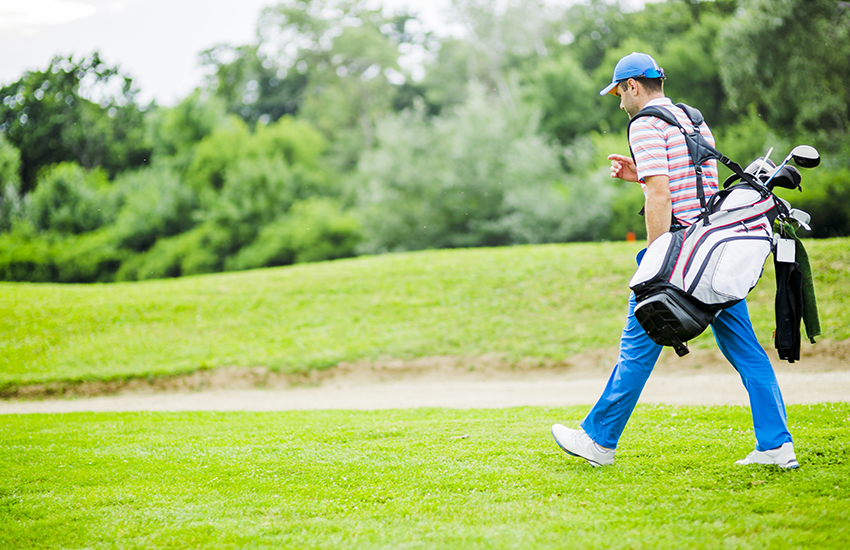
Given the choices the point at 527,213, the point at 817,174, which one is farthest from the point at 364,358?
the point at 817,174

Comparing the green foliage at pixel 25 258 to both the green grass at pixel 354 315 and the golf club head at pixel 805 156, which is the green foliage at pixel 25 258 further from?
the golf club head at pixel 805 156

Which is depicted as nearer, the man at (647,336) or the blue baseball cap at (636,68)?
the man at (647,336)

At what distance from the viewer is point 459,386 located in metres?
10.2

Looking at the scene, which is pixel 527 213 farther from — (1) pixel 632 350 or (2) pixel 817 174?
(1) pixel 632 350

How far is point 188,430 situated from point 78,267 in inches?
1316

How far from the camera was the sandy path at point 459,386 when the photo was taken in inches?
328

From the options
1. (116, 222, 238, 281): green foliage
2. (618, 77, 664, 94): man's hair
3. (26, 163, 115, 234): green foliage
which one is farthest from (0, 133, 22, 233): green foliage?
(618, 77, 664, 94): man's hair

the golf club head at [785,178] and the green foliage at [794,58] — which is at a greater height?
the green foliage at [794,58]

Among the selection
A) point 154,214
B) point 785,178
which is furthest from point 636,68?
point 154,214

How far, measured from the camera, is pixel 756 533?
10.4 ft

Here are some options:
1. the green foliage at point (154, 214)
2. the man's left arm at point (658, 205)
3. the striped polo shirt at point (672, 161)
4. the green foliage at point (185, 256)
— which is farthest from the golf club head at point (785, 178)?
the green foliage at point (154, 214)

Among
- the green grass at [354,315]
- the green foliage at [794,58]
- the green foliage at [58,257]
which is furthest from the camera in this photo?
the green foliage at [58,257]

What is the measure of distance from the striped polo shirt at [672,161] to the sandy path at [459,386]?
13.0 ft

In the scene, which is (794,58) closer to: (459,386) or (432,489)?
(459,386)
